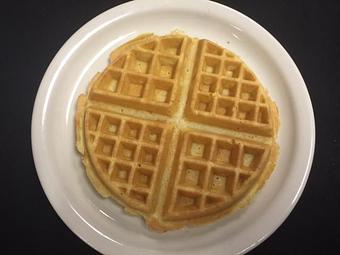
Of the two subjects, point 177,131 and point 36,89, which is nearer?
point 177,131

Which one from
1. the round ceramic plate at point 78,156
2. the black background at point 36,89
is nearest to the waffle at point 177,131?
the round ceramic plate at point 78,156

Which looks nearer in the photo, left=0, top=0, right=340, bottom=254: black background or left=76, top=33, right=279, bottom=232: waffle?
left=76, top=33, right=279, bottom=232: waffle

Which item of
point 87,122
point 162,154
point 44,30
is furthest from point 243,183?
point 44,30

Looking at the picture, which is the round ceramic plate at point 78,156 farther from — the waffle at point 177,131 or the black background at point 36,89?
the black background at point 36,89

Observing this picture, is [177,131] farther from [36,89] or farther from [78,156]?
[36,89]

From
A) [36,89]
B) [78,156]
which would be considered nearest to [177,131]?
[78,156]

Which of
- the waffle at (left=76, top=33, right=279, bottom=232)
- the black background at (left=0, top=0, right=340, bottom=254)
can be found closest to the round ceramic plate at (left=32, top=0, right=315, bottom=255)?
the waffle at (left=76, top=33, right=279, bottom=232)

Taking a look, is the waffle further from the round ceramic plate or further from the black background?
the black background
